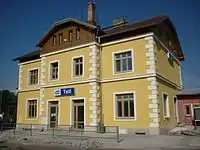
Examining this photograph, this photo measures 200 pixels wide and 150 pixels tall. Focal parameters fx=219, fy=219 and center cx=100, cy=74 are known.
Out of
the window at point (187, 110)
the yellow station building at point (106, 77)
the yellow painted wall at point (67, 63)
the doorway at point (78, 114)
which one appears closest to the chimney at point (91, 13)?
the yellow station building at point (106, 77)

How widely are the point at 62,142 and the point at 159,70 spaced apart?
27.1ft

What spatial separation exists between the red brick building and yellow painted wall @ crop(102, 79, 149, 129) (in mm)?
6080

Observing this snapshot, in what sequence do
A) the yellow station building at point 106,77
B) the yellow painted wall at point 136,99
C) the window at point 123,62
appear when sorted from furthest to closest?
the window at point 123,62 → the yellow station building at point 106,77 → the yellow painted wall at point 136,99

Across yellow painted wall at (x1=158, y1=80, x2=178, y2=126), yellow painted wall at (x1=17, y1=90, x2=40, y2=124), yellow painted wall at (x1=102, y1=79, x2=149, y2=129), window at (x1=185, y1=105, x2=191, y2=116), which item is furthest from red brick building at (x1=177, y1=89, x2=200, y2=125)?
yellow painted wall at (x1=17, y1=90, x2=40, y2=124)

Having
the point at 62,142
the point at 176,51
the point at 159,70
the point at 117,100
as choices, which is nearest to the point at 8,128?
the point at 62,142

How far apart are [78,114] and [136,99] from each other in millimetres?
4745

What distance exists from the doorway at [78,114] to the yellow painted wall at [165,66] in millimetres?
6327

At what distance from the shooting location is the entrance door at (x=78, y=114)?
53.8 feet

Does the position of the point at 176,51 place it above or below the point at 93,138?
above

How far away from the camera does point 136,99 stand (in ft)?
47.9

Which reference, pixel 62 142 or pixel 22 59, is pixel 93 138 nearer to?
pixel 62 142

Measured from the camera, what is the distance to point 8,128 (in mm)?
18828

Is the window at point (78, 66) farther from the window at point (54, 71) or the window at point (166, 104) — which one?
the window at point (166, 104)

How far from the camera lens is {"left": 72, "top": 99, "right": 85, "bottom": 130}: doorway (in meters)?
16.4
